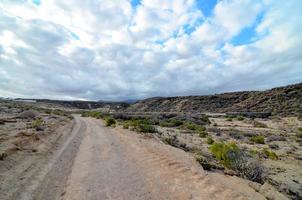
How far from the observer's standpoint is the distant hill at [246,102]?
235 feet

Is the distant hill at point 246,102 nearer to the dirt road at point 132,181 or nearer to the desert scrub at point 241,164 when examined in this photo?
the desert scrub at point 241,164

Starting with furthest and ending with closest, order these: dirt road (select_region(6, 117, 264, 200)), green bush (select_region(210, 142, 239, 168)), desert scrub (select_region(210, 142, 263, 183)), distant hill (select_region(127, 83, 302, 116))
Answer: distant hill (select_region(127, 83, 302, 116)) → green bush (select_region(210, 142, 239, 168)) → desert scrub (select_region(210, 142, 263, 183)) → dirt road (select_region(6, 117, 264, 200))

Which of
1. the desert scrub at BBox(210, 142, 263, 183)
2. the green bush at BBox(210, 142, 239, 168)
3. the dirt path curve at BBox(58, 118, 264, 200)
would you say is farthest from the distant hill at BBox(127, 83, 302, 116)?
the dirt path curve at BBox(58, 118, 264, 200)

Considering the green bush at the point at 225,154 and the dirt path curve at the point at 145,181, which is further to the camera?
the green bush at the point at 225,154

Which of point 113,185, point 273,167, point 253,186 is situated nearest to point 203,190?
point 253,186

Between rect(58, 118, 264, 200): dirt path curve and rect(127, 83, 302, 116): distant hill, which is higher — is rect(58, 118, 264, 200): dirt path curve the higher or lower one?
the lower one

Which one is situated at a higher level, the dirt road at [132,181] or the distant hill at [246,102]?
the distant hill at [246,102]

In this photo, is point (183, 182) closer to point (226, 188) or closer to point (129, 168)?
point (226, 188)

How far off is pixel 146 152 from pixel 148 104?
121m

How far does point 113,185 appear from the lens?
8938 mm

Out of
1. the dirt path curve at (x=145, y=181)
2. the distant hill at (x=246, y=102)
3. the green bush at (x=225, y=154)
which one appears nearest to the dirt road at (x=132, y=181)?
the dirt path curve at (x=145, y=181)

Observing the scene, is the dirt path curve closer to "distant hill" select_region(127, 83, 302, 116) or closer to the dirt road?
the dirt road

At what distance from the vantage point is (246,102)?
298 feet

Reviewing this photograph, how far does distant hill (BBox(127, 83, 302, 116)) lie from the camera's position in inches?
2815
